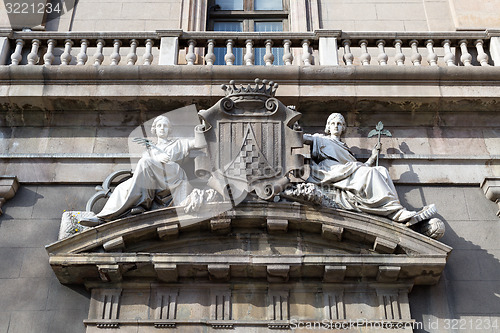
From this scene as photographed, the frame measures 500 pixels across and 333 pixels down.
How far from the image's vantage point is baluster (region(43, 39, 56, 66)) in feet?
43.7

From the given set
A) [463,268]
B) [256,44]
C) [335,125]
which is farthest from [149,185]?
[463,268]

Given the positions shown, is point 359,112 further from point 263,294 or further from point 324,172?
point 263,294

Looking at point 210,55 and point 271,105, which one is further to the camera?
point 210,55

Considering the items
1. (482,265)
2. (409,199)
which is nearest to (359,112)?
(409,199)

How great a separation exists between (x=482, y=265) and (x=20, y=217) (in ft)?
21.3

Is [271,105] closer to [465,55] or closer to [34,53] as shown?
[465,55]

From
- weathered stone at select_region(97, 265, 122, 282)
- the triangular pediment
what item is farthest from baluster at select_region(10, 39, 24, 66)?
weathered stone at select_region(97, 265, 122, 282)

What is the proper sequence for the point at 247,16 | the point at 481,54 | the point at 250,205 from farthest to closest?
the point at 247,16, the point at 481,54, the point at 250,205

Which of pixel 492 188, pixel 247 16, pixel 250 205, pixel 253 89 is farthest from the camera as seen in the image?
pixel 247 16

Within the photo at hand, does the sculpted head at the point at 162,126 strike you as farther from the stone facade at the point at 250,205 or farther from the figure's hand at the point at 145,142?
the stone facade at the point at 250,205

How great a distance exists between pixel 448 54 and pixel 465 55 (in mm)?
275

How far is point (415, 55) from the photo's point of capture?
13.6 meters

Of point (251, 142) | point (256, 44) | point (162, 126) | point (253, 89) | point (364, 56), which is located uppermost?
A: point (256, 44)

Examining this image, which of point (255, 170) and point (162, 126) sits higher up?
point (162, 126)
